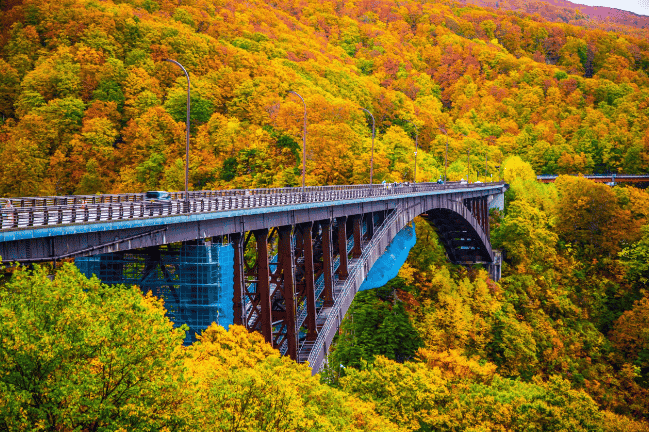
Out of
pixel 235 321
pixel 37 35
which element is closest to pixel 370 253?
pixel 235 321

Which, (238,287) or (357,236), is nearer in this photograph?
(238,287)

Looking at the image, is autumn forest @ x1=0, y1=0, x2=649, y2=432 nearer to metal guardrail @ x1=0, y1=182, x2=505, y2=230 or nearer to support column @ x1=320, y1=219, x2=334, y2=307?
metal guardrail @ x1=0, y1=182, x2=505, y2=230

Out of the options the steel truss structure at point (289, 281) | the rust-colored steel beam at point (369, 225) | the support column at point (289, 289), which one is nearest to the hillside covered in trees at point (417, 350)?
the steel truss structure at point (289, 281)

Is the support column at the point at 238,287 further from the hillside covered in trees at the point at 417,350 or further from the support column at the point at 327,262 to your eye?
the support column at the point at 327,262

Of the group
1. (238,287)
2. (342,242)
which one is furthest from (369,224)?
(238,287)

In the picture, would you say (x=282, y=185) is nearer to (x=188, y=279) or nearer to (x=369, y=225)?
(x=369, y=225)
